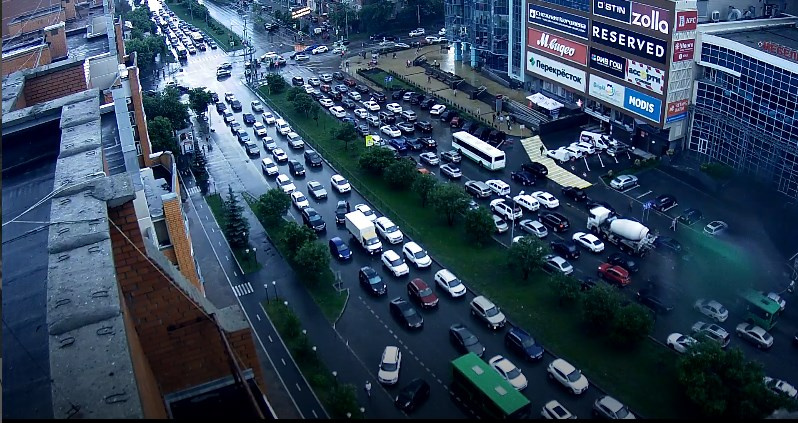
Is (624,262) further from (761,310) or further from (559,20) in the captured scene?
(559,20)

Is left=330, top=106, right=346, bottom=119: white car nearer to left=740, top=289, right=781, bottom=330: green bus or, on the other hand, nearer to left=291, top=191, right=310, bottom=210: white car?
left=291, top=191, right=310, bottom=210: white car

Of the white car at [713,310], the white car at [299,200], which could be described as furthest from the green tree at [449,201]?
the white car at [713,310]

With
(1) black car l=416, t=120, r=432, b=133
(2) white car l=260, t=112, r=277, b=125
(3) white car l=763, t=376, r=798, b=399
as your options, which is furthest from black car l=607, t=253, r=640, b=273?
(2) white car l=260, t=112, r=277, b=125

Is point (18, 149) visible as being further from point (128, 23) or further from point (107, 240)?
point (128, 23)

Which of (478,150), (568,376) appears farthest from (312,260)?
(478,150)

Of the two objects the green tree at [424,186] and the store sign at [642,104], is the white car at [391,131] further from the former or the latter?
the store sign at [642,104]

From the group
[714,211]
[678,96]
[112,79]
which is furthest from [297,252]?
[678,96]
